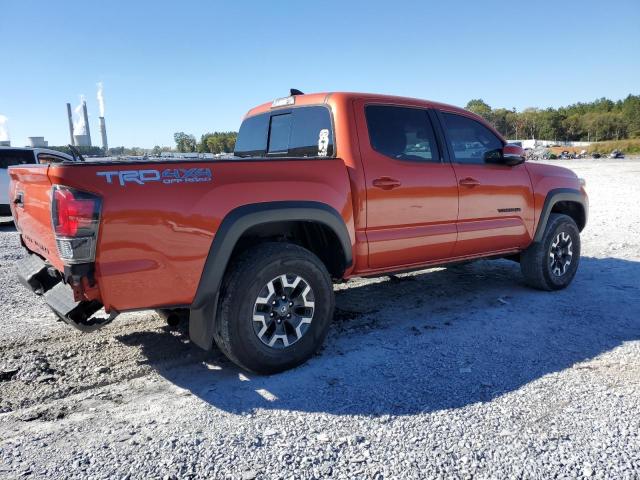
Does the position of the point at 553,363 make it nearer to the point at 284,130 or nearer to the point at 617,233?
the point at 284,130

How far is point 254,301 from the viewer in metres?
3.35

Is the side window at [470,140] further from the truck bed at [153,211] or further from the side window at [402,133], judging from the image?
the truck bed at [153,211]

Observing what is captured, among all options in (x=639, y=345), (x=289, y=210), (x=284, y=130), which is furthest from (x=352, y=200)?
(x=639, y=345)

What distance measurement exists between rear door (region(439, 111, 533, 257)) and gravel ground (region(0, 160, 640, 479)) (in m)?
0.70

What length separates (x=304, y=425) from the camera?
2836mm

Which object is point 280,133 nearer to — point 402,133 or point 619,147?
point 402,133

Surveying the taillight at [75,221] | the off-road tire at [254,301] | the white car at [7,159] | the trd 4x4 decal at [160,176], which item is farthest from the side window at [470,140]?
the white car at [7,159]

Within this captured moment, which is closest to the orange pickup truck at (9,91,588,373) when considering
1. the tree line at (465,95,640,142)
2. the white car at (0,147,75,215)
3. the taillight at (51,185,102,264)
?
the taillight at (51,185,102,264)

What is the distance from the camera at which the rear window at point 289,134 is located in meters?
4.07

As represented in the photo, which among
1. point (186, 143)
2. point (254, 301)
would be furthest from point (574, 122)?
point (254, 301)

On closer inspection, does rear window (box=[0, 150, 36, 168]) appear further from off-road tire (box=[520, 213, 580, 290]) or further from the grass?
the grass

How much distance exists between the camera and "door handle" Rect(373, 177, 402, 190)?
3939 millimetres

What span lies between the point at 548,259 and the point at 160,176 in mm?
4332

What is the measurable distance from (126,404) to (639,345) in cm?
389
